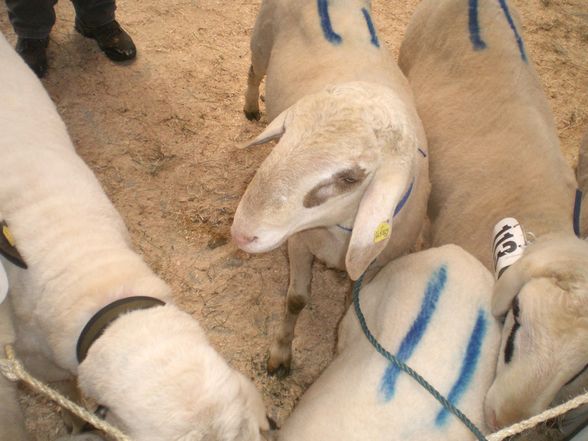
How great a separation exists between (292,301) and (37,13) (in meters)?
2.63

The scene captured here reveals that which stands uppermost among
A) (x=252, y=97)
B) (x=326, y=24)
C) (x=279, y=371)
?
(x=326, y=24)

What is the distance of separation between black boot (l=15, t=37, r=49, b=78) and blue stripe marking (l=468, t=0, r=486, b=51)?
9.44 ft

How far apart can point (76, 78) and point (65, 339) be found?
2.69m

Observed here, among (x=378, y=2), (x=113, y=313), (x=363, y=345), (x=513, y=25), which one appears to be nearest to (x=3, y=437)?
(x=113, y=313)

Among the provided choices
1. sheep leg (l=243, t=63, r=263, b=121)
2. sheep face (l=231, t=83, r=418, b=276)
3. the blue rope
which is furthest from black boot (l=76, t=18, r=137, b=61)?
the blue rope

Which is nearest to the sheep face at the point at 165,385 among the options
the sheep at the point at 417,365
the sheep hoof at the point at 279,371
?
the sheep at the point at 417,365

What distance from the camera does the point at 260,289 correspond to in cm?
295

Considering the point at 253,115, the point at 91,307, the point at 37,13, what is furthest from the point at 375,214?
the point at 37,13

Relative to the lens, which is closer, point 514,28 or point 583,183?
point 514,28

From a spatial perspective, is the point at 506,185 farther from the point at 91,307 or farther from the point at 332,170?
the point at 91,307

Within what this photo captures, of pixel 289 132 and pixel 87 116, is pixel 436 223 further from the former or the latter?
pixel 87 116

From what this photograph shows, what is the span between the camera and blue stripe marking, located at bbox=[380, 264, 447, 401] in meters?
1.63

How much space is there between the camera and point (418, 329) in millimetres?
1734

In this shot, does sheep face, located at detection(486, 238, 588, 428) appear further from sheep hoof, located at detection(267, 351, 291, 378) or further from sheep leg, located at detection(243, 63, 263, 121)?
sheep leg, located at detection(243, 63, 263, 121)
